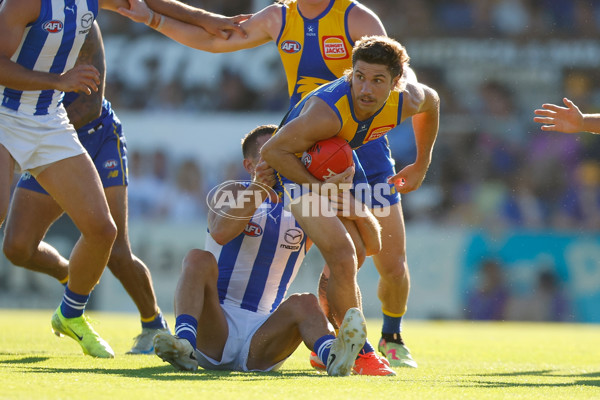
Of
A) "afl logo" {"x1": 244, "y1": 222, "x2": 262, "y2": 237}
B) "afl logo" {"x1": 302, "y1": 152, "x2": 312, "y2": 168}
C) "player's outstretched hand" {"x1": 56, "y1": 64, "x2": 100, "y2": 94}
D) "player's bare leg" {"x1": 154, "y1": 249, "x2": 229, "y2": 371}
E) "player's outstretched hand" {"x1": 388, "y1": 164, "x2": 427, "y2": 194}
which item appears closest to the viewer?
"player's bare leg" {"x1": 154, "y1": 249, "x2": 229, "y2": 371}

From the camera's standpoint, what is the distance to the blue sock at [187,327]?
17.1 ft

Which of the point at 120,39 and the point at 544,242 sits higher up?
the point at 120,39

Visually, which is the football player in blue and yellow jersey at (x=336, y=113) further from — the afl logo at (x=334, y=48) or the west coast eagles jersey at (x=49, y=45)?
the west coast eagles jersey at (x=49, y=45)

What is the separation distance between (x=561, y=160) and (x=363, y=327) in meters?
11.5

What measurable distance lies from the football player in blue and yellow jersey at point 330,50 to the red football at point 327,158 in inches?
34.5

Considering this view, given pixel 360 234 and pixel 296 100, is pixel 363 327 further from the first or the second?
pixel 296 100

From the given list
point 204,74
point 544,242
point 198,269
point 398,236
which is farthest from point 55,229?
point 198,269

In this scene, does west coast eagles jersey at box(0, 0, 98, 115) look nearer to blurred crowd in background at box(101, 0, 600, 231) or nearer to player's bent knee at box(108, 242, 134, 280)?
player's bent knee at box(108, 242, 134, 280)

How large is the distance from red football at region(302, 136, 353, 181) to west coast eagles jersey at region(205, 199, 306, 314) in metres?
0.60

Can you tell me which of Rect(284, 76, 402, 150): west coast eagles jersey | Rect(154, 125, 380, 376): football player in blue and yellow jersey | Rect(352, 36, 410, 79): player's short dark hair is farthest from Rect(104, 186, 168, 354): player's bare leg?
Rect(352, 36, 410, 79): player's short dark hair

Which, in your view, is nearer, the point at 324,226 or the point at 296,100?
the point at 324,226

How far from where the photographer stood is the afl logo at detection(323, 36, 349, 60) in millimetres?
6496

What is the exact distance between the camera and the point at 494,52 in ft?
56.0

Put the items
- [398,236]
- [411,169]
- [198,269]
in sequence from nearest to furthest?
[198,269] → [411,169] → [398,236]
